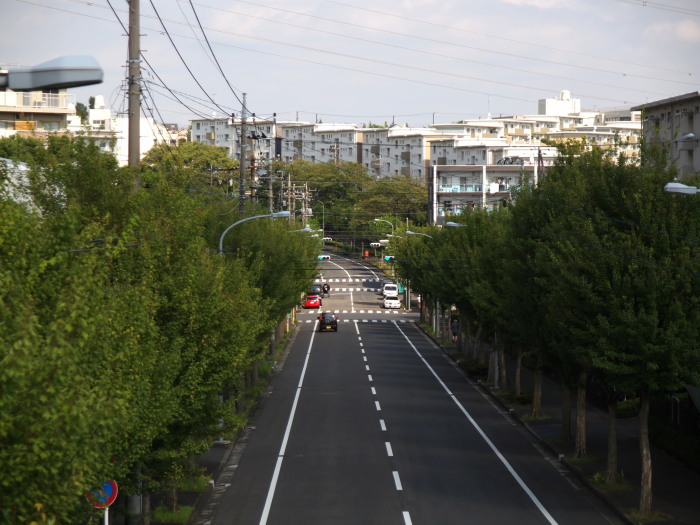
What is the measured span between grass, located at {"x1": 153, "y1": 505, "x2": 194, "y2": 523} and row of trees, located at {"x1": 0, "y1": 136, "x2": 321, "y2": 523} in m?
1.20

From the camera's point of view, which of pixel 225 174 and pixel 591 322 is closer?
pixel 591 322

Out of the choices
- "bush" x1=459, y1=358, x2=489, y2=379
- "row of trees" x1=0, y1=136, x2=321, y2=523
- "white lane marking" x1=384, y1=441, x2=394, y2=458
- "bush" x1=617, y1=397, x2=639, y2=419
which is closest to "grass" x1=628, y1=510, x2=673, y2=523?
"row of trees" x1=0, y1=136, x2=321, y2=523

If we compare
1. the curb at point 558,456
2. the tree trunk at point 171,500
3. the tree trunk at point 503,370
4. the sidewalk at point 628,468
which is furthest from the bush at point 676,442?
the tree trunk at point 171,500

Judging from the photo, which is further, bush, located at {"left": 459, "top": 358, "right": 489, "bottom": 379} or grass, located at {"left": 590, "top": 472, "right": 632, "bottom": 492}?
bush, located at {"left": 459, "top": 358, "right": 489, "bottom": 379}

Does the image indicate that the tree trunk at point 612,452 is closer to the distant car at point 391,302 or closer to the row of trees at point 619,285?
the row of trees at point 619,285

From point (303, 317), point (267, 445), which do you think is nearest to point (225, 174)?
point (303, 317)

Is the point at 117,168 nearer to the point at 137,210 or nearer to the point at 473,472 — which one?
the point at 137,210

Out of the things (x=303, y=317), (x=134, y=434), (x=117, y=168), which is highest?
(x=117, y=168)

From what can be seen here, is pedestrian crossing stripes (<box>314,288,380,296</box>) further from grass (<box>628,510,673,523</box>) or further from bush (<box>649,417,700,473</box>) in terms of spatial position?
grass (<box>628,510,673,523</box>)

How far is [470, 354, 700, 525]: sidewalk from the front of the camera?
22469mm

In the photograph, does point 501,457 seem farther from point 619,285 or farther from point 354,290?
point 354,290

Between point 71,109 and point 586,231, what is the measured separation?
6338cm

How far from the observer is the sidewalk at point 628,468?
73.7 ft

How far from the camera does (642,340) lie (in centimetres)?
2130
